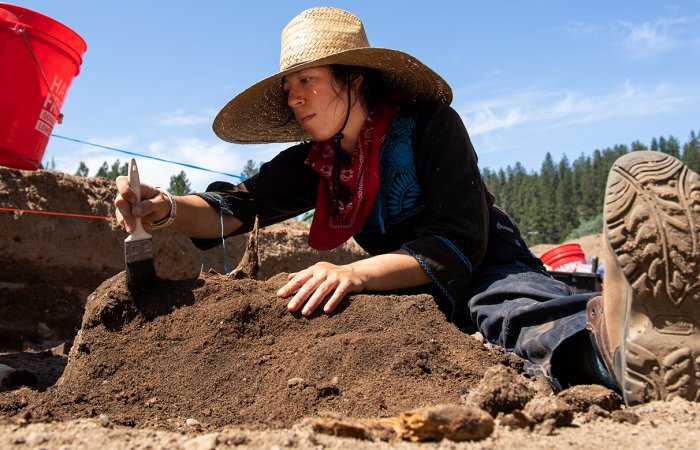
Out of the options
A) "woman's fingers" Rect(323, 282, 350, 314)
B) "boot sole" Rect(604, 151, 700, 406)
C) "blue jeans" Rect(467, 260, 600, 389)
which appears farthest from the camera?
"woman's fingers" Rect(323, 282, 350, 314)

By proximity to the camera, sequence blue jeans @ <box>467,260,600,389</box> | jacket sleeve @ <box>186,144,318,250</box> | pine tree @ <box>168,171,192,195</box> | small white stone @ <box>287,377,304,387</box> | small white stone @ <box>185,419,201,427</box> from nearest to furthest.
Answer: small white stone @ <box>185,419,201,427</box> < small white stone @ <box>287,377,304,387</box> < blue jeans @ <box>467,260,600,389</box> < jacket sleeve @ <box>186,144,318,250</box> < pine tree @ <box>168,171,192,195</box>

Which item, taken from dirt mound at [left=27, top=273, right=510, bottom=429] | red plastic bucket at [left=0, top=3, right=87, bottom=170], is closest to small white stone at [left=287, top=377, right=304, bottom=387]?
dirt mound at [left=27, top=273, right=510, bottom=429]

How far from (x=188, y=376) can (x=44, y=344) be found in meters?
2.67

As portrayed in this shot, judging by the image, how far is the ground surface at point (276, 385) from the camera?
1.32m

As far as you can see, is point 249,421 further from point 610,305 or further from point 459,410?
point 610,305

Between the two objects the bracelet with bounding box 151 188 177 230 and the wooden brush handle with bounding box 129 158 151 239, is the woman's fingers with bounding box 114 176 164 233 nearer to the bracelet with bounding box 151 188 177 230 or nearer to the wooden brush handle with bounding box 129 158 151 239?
the wooden brush handle with bounding box 129 158 151 239

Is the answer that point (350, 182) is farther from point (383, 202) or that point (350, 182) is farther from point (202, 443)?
point (202, 443)

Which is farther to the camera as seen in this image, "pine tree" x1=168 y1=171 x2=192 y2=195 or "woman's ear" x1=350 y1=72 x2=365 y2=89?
"pine tree" x1=168 y1=171 x2=192 y2=195

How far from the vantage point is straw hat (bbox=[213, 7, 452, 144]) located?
8.03ft

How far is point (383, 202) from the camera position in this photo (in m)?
2.55

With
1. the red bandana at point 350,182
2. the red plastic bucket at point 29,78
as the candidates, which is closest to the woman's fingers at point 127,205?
the red bandana at point 350,182

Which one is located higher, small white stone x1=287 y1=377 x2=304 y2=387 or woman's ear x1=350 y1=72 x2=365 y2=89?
woman's ear x1=350 y1=72 x2=365 y2=89

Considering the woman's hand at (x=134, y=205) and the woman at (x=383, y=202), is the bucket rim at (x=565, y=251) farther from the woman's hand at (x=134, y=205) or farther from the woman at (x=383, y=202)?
the woman's hand at (x=134, y=205)

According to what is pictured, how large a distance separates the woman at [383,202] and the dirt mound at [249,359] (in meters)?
0.13
